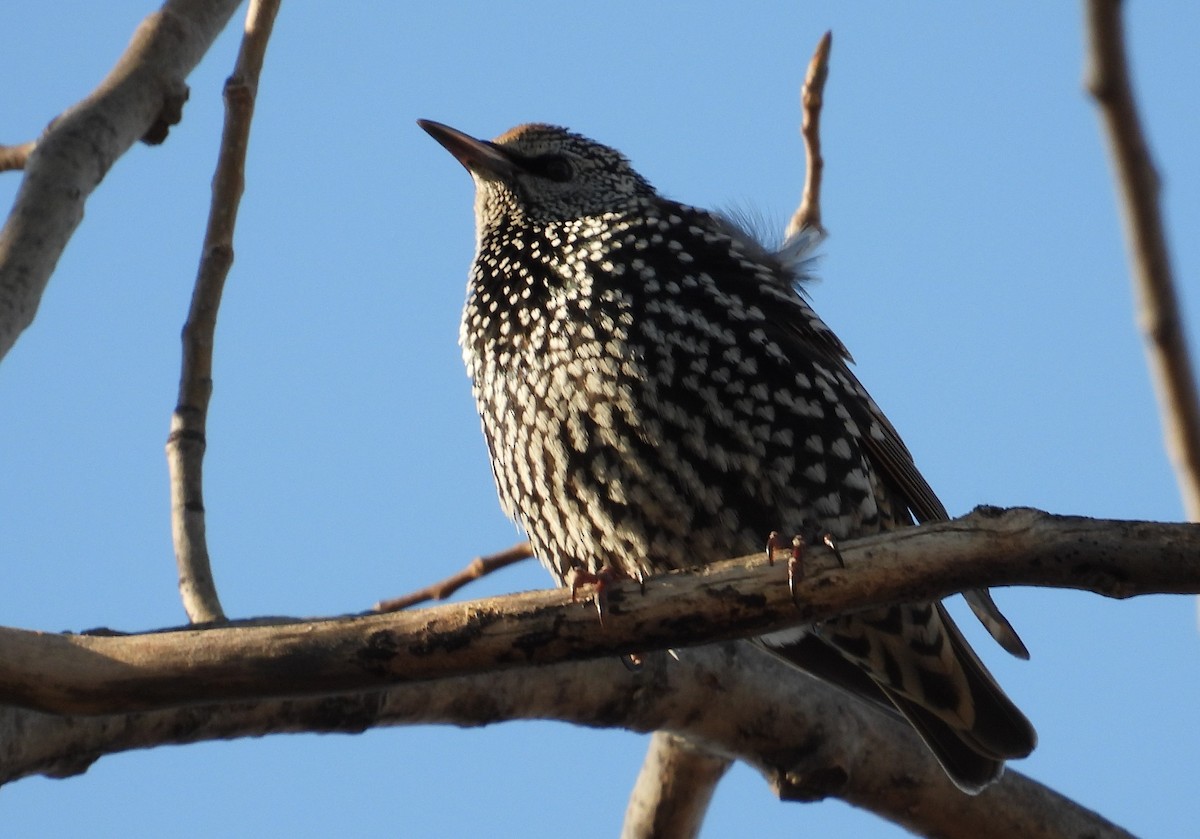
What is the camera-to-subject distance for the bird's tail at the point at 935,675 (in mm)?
4426

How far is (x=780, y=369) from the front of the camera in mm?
4398

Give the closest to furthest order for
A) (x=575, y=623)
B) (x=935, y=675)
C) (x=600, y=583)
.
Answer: (x=575, y=623) < (x=600, y=583) < (x=935, y=675)

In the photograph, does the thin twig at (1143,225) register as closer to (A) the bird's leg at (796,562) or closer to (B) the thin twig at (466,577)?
(A) the bird's leg at (796,562)

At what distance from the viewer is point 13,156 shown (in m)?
4.24

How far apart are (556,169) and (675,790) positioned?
2168mm

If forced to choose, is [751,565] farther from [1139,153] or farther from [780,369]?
[1139,153]

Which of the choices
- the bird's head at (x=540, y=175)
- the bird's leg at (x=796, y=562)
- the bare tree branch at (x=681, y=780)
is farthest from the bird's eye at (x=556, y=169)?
the bird's leg at (x=796, y=562)

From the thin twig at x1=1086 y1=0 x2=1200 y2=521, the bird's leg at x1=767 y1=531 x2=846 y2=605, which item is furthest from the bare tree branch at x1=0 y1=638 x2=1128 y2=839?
the thin twig at x1=1086 y1=0 x2=1200 y2=521

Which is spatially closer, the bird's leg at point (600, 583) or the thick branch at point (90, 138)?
the bird's leg at point (600, 583)

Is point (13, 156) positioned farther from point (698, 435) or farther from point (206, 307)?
point (698, 435)

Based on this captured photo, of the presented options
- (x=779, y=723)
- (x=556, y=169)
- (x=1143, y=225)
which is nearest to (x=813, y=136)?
(x=556, y=169)

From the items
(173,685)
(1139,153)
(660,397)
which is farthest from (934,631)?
(1139,153)

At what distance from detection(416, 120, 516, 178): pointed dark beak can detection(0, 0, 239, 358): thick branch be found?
3.55 feet

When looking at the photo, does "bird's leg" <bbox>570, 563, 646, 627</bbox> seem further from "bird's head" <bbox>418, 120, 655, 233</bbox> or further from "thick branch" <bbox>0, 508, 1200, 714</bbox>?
"bird's head" <bbox>418, 120, 655, 233</bbox>
